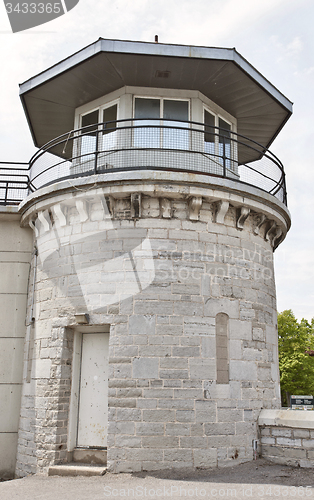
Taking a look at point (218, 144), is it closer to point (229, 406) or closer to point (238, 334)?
point (238, 334)

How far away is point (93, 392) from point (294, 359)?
904 inches

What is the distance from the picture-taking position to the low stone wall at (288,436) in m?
8.12

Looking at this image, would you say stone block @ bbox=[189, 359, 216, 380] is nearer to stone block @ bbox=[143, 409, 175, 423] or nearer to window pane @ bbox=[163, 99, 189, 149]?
stone block @ bbox=[143, 409, 175, 423]

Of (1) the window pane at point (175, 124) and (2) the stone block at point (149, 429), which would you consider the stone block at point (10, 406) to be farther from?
(1) the window pane at point (175, 124)

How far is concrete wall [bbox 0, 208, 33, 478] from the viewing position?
9.84 meters

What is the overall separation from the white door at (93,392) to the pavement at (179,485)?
895mm

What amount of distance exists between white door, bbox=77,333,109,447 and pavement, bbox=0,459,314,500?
0.89m

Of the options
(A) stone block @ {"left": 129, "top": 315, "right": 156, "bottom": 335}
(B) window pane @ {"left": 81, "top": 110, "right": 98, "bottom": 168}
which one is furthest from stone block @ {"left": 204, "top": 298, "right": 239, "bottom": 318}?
(B) window pane @ {"left": 81, "top": 110, "right": 98, "bottom": 168}

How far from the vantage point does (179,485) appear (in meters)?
7.06

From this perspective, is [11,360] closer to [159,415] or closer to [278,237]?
[159,415]

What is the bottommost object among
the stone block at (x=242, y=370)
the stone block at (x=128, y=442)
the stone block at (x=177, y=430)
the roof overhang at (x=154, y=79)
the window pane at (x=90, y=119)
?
the stone block at (x=128, y=442)

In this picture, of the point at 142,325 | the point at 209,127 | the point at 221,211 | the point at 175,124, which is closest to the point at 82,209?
the point at 142,325

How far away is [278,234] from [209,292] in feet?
9.70

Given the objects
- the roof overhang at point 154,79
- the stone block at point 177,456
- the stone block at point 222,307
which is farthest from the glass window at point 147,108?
the stone block at point 177,456
